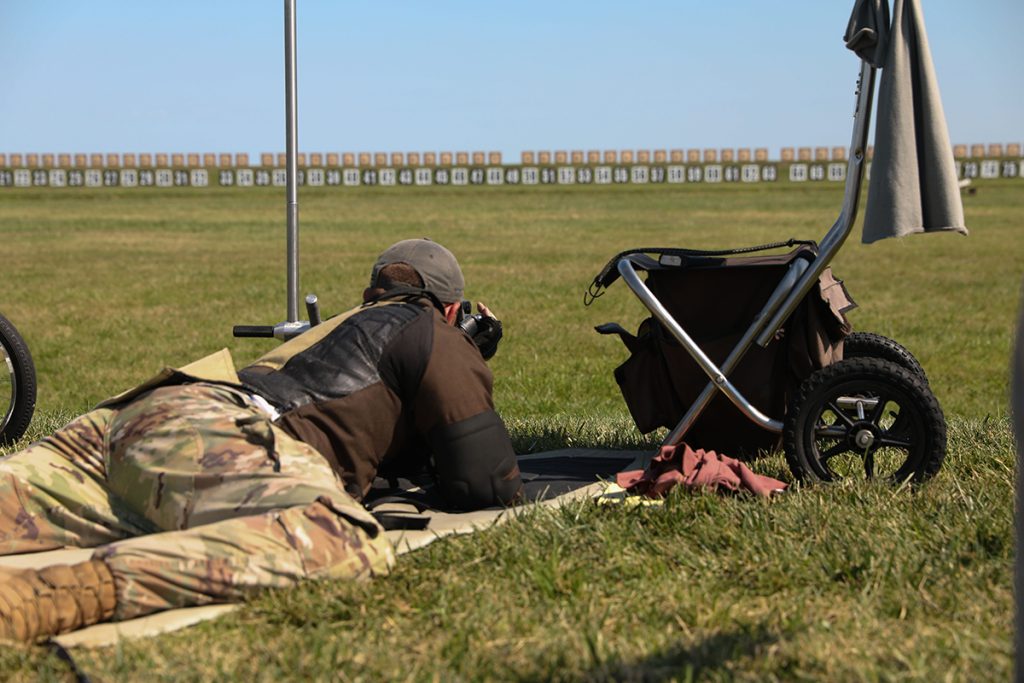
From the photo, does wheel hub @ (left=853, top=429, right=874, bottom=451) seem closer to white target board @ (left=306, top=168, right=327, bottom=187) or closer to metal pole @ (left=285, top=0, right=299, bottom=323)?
metal pole @ (left=285, top=0, right=299, bottom=323)

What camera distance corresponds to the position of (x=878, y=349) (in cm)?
570

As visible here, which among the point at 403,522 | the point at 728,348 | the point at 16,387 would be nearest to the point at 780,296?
the point at 728,348

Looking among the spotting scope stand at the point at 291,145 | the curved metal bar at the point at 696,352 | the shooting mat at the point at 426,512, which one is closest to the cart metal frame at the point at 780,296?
the curved metal bar at the point at 696,352

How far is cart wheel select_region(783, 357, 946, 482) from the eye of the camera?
15.4 feet

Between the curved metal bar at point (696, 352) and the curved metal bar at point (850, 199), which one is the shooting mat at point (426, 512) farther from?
the curved metal bar at point (850, 199)

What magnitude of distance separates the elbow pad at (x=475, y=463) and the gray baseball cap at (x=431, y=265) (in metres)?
0.57

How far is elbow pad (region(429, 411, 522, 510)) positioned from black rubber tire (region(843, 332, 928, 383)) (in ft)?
6.23

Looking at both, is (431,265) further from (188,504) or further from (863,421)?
(863,421)

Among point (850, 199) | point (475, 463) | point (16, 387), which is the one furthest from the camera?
point (16, 387)

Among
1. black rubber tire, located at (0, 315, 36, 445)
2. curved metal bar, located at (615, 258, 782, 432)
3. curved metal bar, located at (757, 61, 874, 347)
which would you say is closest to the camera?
curved metal bar, located at (757, 61, 874, 347)

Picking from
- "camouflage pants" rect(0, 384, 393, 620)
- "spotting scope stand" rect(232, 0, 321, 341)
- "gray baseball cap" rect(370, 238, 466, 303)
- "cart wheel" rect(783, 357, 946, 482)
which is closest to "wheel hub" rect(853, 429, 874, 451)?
"cart wheel" rect(783, 357, 946, 482)

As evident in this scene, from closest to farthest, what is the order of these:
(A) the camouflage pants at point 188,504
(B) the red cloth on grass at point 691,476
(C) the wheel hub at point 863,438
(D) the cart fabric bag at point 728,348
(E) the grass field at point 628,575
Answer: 1. (E) the grass field at point 628,575
2. (A) the camouflage pants at point 188,504
3. (B) the red cloth on grass at point 691,476
4. (C) the wheel hub at point 863,438
5. (D) the cart fabric bag at point 728,348

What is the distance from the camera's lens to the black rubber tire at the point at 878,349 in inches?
223

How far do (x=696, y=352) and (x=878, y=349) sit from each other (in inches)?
42.7
